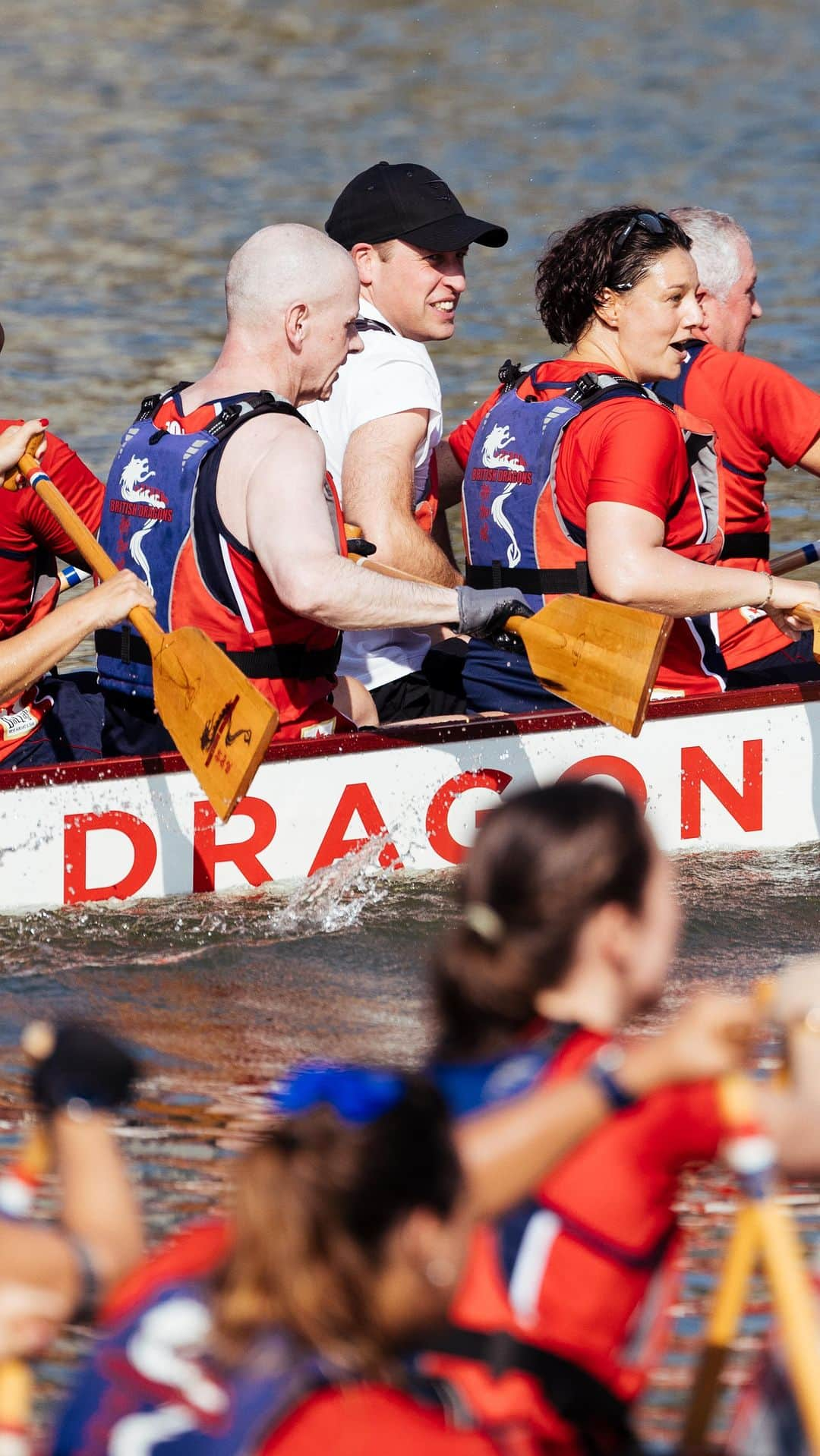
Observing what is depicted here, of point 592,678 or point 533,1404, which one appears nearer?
point 533,1404

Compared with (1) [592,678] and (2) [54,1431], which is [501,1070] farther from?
(1) [592,678]

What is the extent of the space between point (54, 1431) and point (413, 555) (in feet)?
13.6

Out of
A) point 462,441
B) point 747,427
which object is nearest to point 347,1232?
point 747,427

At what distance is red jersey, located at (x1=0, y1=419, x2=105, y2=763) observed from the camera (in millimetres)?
5715

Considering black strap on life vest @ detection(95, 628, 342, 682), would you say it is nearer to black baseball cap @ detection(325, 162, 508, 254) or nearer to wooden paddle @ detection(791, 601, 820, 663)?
wooden paddle @ detection(791, 601, 820, 663)

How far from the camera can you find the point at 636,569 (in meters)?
5.59

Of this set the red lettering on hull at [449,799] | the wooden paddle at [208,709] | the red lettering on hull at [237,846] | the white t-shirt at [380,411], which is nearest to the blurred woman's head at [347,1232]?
the wooden paddle at [208,709]

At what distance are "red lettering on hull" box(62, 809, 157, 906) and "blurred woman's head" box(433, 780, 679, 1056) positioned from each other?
125 inches

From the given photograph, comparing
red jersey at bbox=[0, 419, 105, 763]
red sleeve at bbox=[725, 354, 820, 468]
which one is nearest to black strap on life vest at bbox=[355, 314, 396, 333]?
red jersey at bbox=[0, 419, 105, 763]

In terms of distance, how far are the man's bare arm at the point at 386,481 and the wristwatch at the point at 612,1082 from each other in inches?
149

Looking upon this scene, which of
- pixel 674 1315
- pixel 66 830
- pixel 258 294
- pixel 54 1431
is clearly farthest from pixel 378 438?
pixel 54 1431

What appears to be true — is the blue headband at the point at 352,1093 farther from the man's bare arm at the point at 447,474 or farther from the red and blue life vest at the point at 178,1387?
the man's bare arm at the point at 447,474

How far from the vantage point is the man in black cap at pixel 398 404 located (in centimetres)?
612

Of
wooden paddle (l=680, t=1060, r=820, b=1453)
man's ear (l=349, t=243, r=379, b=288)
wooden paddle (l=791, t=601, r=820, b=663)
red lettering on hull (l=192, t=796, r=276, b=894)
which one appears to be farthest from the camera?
man's ear (l=349, t=243, r=379, b=288)
